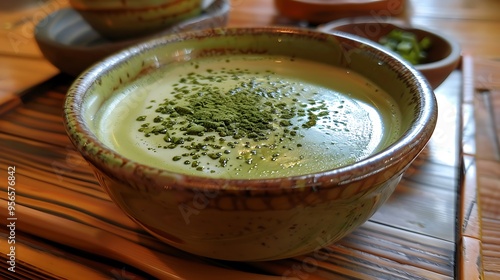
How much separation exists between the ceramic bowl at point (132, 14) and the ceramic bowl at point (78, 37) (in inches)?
1.0

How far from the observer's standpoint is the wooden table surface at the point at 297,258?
651 millimetres

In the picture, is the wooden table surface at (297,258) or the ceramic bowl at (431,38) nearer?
the wooden table surface at (297,258)

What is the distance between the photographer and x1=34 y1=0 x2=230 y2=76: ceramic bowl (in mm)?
1104

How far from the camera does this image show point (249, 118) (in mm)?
742

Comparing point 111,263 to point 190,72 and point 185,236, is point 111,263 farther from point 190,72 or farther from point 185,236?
point 190,72

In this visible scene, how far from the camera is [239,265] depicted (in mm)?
650

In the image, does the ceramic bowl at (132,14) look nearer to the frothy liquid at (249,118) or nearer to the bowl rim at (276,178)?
the frothy liquid at (249,118)

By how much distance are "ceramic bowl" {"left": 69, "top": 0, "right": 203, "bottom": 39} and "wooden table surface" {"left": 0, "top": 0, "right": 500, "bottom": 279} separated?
25cm

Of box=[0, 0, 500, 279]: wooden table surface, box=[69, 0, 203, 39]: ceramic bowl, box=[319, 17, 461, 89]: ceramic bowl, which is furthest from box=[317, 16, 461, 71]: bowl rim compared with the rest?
box=[69, 0, 203, 39]: ceramic bowl

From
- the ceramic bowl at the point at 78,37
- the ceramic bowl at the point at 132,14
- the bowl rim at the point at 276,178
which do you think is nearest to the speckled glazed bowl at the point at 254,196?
the bowl rim at the point at 276,178

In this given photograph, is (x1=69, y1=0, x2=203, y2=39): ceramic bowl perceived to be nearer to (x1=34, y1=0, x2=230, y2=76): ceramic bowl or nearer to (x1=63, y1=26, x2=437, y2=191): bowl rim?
(x1=34, y1=0, x2=230, y2=76): ceramic bowl

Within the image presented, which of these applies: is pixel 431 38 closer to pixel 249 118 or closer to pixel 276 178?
pixel 249 118

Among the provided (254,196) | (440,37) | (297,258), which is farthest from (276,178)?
(440,37)

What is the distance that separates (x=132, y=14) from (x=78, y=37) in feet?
0.91
